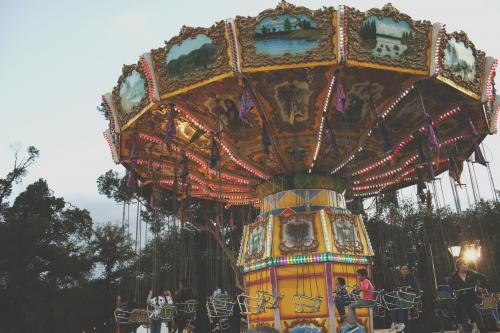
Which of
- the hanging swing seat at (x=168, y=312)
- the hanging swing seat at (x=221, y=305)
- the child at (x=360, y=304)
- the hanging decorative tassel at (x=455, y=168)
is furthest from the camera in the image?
the hanging decorative tassel at (x=455, y=168)

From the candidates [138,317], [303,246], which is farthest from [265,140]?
[138,317]

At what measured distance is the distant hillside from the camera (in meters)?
10.4

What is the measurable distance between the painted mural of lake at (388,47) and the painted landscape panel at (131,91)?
18.0 feet

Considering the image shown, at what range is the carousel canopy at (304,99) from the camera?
10.1 meters

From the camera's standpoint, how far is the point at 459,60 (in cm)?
1099

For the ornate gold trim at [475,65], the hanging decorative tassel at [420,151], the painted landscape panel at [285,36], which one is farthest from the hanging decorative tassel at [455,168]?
the painted landscape panel at [285,36]

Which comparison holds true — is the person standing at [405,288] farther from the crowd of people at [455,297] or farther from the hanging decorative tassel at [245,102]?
the hanging decorative tassel at [245,102]

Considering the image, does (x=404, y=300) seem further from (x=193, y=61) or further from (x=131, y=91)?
(x=131, y=91)

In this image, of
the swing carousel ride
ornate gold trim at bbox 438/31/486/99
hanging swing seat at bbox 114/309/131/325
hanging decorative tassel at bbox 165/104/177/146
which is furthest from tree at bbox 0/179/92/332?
ornate gold trim at bbox 438/31/486/99

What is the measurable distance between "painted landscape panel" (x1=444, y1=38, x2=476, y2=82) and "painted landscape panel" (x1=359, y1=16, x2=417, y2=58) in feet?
3.12

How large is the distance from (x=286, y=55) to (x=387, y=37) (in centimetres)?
224

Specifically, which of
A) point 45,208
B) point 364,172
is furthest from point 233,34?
point 45,208

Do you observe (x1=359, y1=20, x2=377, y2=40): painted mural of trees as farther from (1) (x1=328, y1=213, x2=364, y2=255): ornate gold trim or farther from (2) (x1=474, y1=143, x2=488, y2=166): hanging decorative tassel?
(2) (x1=474, y1=143, x2=488, y2=166): hanging decorative tassel

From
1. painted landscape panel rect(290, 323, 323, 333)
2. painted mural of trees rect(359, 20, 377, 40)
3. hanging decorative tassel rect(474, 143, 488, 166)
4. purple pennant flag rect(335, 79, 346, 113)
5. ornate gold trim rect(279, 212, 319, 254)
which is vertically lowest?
painted landscape panel rect(290, 323, 323, 333)
